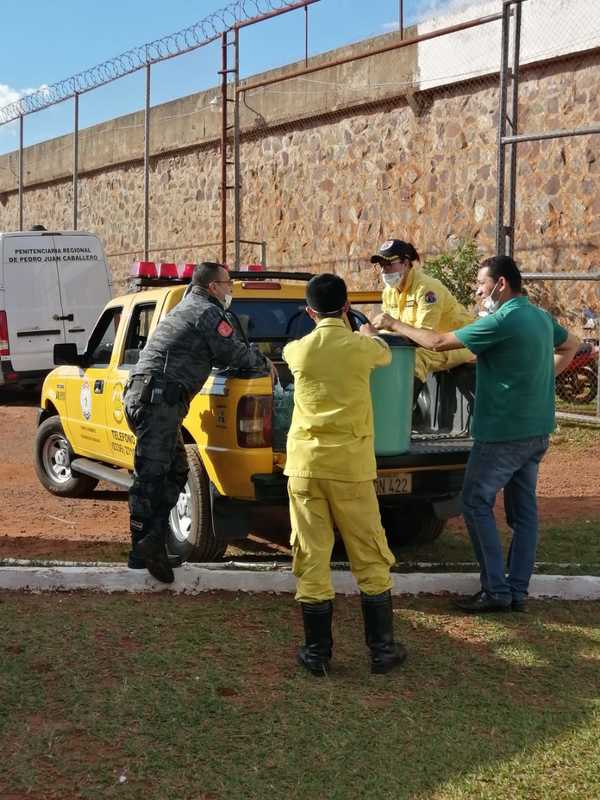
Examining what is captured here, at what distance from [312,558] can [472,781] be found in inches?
52.8

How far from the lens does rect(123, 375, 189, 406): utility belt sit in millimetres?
6031

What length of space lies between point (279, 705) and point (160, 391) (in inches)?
90.2

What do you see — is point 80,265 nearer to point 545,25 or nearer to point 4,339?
point 4,339

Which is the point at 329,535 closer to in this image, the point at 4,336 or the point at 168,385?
the point at 168,385

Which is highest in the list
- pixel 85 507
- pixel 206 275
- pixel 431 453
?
pixel 206 275

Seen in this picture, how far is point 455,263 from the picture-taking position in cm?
1392

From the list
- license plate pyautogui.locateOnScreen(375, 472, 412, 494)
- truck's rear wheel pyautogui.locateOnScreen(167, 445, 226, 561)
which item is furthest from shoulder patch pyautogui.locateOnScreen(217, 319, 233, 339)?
license plate pyautogui.locateOnScreen(375, 472, 412, 494)

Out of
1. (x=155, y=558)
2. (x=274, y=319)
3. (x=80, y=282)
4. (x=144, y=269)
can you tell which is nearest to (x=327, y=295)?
(x=155, y=558)

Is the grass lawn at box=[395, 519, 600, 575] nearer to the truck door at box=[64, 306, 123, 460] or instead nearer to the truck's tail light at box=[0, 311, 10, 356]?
the truck door at box=[64, 306, 123, 460]

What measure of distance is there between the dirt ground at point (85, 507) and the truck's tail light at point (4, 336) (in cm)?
323

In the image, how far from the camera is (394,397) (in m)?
5.81

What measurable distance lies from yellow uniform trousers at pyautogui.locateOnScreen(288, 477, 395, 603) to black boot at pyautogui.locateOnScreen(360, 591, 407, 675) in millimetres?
54

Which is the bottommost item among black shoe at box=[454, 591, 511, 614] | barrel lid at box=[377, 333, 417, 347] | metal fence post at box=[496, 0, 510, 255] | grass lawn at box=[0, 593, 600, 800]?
grass lawn at box=[0, 593, 600, 800]

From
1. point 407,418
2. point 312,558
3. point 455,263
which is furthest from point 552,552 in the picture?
point 455,263
